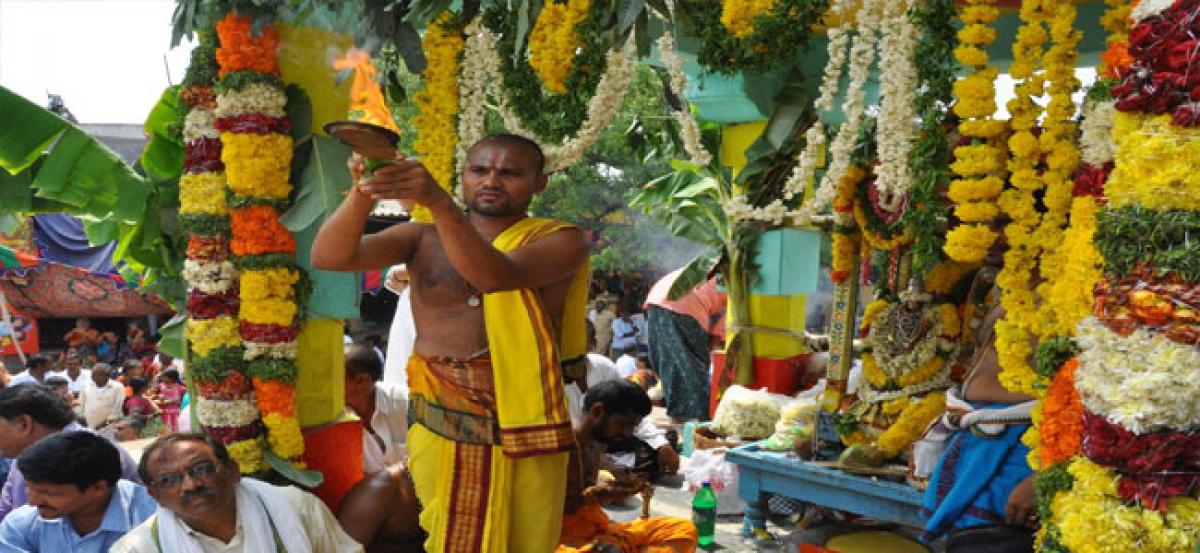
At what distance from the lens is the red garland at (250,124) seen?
4.47 m

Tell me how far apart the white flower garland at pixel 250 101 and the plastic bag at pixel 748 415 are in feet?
13.0

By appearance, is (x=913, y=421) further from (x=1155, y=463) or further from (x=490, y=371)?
(x=490, y=371)

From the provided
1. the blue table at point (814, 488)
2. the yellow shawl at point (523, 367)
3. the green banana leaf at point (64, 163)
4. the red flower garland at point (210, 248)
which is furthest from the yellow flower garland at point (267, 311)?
the blue table at point (814, 488)

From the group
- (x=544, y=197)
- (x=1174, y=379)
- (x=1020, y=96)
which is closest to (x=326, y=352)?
(x=1020, y=96)

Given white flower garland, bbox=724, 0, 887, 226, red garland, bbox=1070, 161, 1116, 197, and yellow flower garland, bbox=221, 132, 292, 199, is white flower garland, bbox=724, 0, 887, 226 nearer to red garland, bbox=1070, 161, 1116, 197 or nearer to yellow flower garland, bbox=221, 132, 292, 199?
red garland, bbox=1070, 161, 1116, 197

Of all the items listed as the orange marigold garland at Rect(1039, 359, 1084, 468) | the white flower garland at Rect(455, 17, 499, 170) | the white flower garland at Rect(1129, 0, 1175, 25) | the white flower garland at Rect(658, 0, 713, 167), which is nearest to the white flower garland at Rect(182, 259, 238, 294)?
the white flower garland at Rect(455, 17, 499, 170)

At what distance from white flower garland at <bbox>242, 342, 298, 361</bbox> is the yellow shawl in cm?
177

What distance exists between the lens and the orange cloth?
408 cm

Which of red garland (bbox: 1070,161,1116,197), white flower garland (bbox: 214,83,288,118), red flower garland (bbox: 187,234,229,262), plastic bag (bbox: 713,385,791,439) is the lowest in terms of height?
plastic bag (bbox: 713,385,791,439)

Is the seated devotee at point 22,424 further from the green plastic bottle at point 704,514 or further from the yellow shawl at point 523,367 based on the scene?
the green plastic bottle at point 704,514

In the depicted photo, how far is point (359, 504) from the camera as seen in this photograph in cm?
358

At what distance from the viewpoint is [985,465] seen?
405cm

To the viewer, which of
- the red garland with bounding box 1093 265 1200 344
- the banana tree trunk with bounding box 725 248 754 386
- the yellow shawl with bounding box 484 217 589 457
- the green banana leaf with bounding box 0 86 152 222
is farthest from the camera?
the banana tree trunk with bounding box 725 248 754 386

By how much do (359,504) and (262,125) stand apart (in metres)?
1.86
